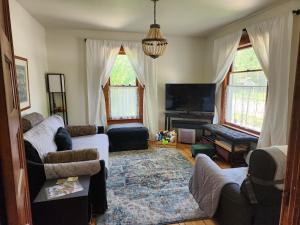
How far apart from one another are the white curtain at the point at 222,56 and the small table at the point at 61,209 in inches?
137

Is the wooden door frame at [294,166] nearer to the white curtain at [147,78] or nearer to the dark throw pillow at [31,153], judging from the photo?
the dark throw pillow at [31,153]

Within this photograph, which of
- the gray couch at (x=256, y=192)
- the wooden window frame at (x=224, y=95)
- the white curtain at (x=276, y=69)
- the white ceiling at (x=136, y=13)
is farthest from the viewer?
the wooden window frame at (x=224, y=95)

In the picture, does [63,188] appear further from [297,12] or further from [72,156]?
[297,12]

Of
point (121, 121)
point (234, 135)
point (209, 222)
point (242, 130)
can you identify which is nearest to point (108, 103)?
point (121, 121)

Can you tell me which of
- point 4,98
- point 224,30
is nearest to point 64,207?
point 4,98

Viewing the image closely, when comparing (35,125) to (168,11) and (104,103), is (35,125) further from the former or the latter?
(168,11)

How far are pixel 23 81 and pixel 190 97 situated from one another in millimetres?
3235

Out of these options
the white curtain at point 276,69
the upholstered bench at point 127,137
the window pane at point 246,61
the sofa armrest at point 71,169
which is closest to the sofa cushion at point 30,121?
the sofa armrest at point 71,169

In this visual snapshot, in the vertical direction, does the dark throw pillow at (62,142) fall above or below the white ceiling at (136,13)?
below

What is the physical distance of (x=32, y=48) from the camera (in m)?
3.42

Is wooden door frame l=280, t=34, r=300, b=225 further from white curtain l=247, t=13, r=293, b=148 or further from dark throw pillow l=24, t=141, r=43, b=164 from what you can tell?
white curtain l=247, t=13, r=293, b=148

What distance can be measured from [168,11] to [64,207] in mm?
2979

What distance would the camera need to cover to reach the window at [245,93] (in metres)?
3.49

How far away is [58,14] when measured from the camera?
132 inches
